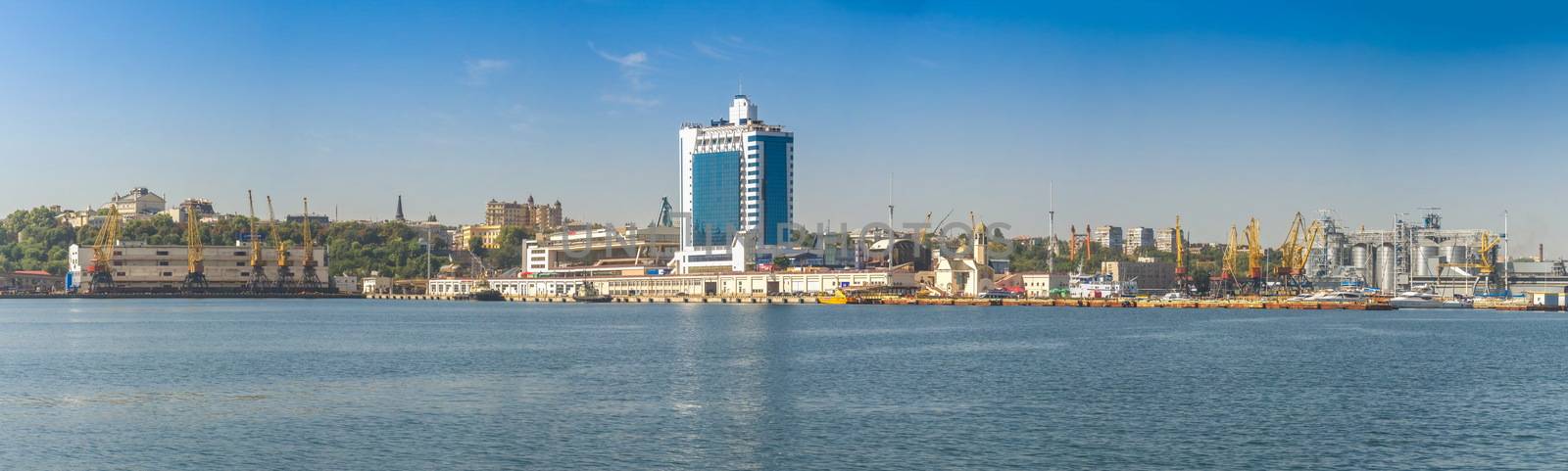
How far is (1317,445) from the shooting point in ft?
93.7

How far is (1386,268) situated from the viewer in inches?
6344

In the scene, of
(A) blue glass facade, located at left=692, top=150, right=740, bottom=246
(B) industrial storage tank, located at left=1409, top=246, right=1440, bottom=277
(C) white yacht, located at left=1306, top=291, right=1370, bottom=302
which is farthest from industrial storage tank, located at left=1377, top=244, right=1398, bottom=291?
(A) blue glass facade, located at left=692, top=150, right=740, bottom=246

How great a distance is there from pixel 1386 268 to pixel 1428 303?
35834mm

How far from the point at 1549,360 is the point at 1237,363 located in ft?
38.1

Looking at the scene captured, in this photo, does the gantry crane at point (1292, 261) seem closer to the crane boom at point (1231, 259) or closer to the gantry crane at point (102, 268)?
the crane boom at point (1231, 259)

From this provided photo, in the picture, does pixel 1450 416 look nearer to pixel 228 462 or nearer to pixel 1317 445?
pixel 1317 445

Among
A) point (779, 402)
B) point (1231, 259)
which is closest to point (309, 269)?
point (1231, 259)

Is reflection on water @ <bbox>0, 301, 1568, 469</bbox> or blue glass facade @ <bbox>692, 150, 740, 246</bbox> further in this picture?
blue glass facade @ <bbox>692, 150, 740, 246</bbox>

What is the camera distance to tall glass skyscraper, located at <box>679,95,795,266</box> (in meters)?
183

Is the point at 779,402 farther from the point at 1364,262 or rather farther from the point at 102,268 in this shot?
the point at 1364,262

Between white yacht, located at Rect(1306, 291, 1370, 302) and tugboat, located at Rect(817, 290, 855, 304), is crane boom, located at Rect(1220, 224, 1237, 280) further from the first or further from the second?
tugboat, located at Rect(817, 290, 855, 304)

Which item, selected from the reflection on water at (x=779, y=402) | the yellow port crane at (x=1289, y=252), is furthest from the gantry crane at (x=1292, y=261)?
the reflection on water at (x=779, y=402)

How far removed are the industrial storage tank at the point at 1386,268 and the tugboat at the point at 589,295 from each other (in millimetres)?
83676

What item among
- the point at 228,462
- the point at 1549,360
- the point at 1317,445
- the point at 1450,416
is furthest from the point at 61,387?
the point at 1549,360
